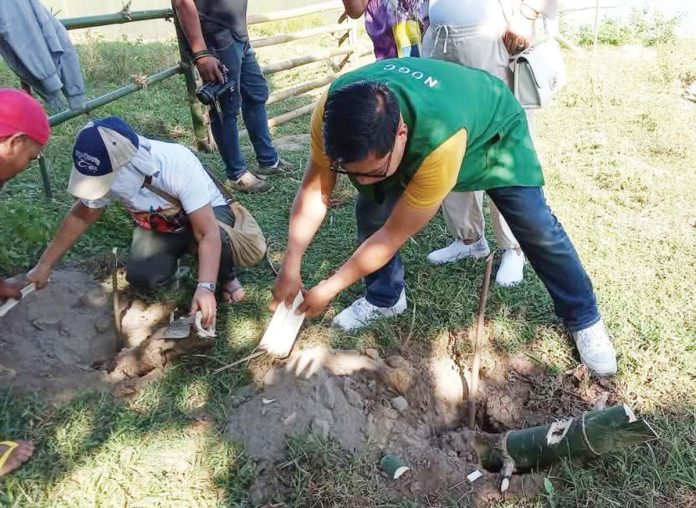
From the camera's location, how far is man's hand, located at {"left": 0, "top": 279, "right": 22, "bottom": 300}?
2.22 meters

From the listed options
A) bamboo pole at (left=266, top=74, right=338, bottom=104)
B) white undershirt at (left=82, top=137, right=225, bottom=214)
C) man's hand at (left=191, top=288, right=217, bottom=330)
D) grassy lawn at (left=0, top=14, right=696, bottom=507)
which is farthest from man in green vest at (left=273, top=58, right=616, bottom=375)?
bamboo pole at (left=266, top=74, right=338, bottom=104)

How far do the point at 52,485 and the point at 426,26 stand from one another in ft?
7.55

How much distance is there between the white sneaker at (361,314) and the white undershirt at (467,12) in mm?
1115

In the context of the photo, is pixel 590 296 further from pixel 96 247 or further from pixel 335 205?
pixel 96 247

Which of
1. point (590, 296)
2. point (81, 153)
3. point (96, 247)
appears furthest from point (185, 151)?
point (590, 296)

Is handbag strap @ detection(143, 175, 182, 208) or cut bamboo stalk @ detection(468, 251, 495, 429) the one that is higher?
handbag strap @ detection(143, 175, 182, 208)

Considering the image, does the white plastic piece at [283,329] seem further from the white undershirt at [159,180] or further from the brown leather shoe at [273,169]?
the brown leather shoe at [273,169]

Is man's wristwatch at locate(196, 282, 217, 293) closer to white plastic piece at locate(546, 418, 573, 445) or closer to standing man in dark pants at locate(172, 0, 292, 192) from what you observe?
white plastic piece at locate(546, 418, 573, 445)

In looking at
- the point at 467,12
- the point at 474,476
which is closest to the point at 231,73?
the point at 467,12

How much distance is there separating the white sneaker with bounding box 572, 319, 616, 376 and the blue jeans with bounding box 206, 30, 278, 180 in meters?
2.39

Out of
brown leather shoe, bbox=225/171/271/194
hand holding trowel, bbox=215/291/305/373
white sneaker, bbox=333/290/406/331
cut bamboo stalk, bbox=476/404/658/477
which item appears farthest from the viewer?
brown leather shoe, bbox=225/171/271/194

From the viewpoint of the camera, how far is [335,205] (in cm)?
365

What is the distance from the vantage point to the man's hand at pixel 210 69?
3.43 metres

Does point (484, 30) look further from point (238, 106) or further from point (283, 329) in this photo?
point (238, 106)
